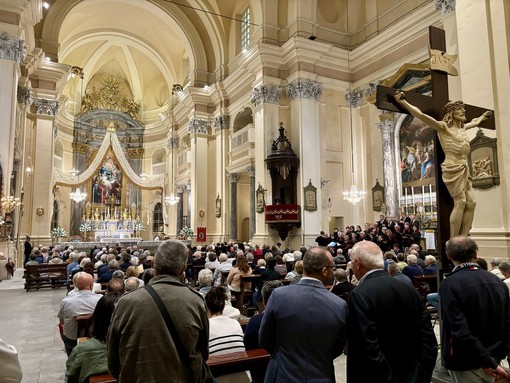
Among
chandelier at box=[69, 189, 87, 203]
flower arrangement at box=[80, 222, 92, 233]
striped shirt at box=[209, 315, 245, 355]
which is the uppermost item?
chandelier at box=[69, 189, 87, 203]

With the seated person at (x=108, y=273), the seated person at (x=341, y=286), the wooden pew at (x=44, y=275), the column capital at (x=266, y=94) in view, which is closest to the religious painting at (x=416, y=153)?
the column capital at (x=266, y=94)

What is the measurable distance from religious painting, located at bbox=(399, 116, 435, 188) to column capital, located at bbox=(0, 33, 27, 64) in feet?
38.6

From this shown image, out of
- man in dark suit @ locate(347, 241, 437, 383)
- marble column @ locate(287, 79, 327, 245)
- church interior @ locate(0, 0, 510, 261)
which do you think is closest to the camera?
man in dark suit @ locate(347, 241, 437, 383)

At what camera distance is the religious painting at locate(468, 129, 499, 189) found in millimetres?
7156

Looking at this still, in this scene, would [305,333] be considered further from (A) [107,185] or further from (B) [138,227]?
(A) [107,185]

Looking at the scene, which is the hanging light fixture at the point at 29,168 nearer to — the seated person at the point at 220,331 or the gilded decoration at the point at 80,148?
the gilded decoration at the point at 80,148

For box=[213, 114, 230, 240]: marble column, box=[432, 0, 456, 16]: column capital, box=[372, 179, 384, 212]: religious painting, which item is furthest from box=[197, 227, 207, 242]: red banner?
box=[432, 0, 456, 16]: column capital

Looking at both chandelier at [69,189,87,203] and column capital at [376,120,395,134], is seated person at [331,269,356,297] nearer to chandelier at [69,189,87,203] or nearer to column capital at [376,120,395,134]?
column capital at [376,120,395,134]

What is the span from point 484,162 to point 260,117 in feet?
28.1

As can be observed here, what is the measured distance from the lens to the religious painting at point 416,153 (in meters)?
12.0

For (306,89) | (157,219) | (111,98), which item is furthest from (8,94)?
(111,98)

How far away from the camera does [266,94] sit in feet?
47.5

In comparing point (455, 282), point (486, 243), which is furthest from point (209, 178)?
point (455, 282)

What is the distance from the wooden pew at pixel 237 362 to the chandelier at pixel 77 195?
822 inches
